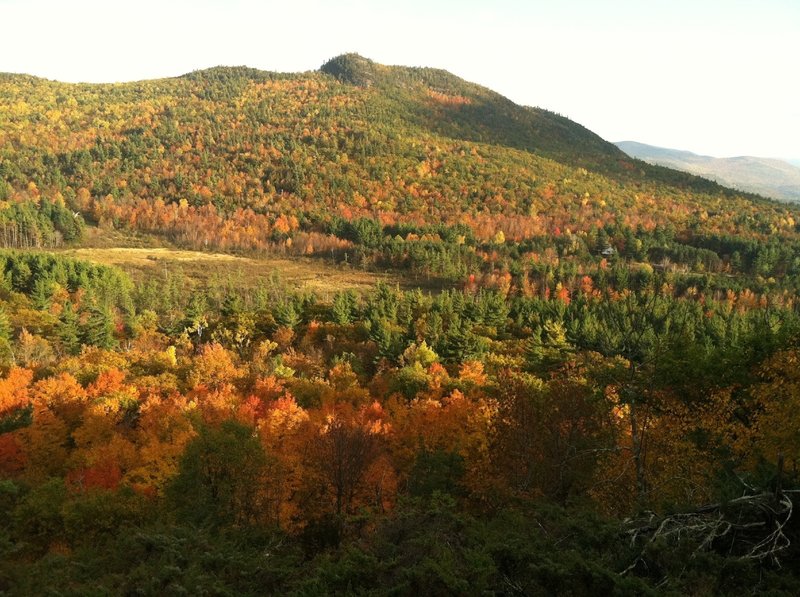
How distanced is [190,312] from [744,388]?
89060mm

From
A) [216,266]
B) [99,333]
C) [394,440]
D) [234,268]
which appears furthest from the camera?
[234,268]

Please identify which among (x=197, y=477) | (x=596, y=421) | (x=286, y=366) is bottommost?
(x=286, y=366)

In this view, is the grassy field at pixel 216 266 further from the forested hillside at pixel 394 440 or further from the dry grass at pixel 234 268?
the forested hillside at pixel 394 440

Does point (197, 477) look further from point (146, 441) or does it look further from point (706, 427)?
point (706, 427)

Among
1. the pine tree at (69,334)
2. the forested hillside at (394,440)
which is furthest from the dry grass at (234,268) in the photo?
the pine tree at (69,334)

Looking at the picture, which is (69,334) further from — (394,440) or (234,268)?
(234,268)

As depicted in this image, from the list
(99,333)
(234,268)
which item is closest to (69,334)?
(99,333)

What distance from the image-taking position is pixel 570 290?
444 ft

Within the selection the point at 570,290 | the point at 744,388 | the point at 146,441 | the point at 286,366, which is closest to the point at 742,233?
the point at 570,290

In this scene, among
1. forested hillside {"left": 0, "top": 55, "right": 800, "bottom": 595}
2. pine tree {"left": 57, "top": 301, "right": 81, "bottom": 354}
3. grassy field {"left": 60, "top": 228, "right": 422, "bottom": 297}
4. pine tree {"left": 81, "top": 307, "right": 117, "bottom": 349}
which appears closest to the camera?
forested hillside {"left": 0, "top": 55, "right": 800, "bottom": 595}

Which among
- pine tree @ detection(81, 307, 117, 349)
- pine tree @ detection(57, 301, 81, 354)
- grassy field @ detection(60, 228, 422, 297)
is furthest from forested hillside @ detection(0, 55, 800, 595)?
grassy field @ detection(60, 228, 422, 297)

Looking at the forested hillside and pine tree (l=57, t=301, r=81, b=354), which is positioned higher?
the forested hillside

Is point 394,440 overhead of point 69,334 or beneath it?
overhead

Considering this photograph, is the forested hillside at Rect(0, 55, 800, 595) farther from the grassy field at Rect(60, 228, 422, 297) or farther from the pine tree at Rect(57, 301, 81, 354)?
the grassy field at Rect(60, 228, 422, 297)
